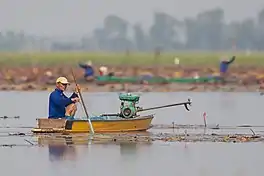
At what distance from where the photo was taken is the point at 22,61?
255 ft

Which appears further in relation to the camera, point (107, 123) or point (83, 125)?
point (107, 123)

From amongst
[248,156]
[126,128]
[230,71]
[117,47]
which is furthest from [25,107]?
[117,47]

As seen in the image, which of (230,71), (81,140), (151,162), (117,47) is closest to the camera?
(151,162)

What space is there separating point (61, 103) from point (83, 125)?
79cm

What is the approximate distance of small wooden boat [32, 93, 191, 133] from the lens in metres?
27.5

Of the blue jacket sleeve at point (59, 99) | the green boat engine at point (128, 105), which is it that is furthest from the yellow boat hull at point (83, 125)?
the blue jacket sleeve at point (59, 99)

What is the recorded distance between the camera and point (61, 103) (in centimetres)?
2741

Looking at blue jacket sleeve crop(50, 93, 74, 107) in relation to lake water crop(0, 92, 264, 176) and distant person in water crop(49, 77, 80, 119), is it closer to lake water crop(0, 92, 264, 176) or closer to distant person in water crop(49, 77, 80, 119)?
distant person in water crop(49, 77, 80, 119)

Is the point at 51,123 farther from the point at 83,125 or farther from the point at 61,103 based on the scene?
the point at 83,125

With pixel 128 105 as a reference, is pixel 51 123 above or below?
below

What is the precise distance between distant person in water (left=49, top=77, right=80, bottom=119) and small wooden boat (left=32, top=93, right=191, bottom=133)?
0.27m

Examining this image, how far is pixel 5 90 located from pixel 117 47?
221 ft

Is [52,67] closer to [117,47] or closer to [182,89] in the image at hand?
[182,89]

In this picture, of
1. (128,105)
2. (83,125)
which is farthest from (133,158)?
(128,105)
